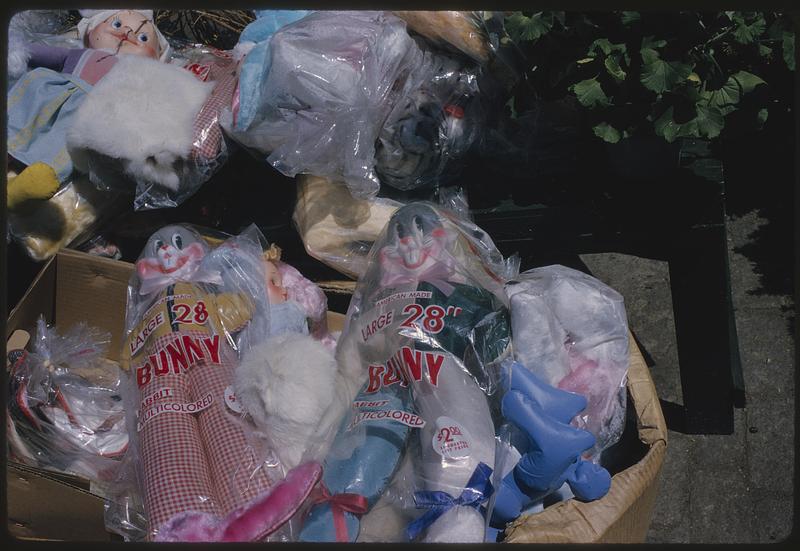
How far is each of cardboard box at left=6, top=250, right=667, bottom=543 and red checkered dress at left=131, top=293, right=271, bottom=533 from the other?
0.64 feet

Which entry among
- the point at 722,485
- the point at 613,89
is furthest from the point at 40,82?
the point at 722,485

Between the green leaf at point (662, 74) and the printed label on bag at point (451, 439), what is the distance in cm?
82

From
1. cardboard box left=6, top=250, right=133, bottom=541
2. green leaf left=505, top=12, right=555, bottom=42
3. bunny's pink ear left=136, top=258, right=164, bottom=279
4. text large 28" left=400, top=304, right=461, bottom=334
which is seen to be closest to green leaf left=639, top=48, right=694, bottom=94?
green leaf left=505, top=12, right=555, bottom=42

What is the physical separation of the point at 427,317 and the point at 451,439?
29 cm

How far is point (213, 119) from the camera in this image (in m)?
2.07

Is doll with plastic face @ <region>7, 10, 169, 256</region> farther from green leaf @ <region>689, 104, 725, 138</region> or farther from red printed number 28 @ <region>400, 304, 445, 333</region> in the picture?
green leaf @ <region>689, 104, 725, 138</region>

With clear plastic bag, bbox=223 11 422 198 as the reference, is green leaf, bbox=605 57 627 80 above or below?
above

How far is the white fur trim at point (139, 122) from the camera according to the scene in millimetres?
1971

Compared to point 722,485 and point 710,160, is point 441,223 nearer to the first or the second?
point 710,160

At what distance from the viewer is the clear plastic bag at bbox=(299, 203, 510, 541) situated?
148cm

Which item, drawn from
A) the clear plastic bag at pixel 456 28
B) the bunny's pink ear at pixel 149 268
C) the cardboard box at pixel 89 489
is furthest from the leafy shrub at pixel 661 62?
the bunny's pink ear at pixel 149 268

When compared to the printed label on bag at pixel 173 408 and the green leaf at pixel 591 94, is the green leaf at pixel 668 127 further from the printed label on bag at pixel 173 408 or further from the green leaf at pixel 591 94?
the printed label on bag at pixel 173 408

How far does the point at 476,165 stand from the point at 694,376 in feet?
2.63

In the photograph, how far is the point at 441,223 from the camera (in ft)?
6.22
